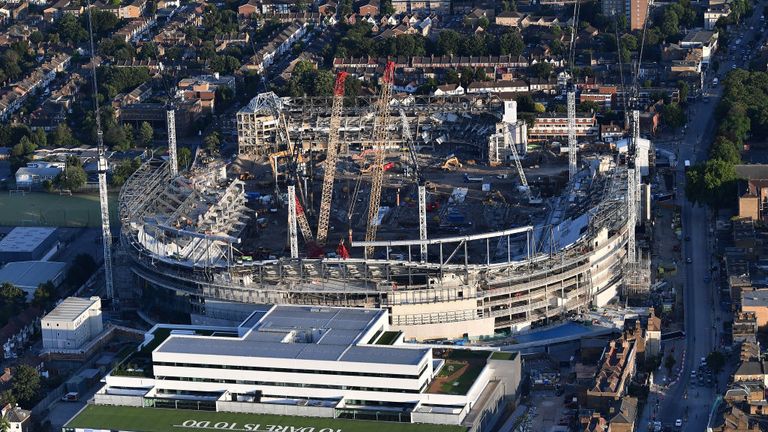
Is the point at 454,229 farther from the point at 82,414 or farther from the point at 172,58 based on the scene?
the point at 172,58

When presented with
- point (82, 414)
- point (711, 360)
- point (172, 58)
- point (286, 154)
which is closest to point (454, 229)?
point (286, 154)

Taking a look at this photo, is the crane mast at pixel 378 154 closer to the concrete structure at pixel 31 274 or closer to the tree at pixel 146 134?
the tree at pixel 146 134

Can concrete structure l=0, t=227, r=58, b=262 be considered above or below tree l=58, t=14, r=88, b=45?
below

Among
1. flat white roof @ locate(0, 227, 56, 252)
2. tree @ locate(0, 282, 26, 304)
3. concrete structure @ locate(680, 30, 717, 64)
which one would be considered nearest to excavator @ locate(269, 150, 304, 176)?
flat white roof @ locate(0, 227, 56, 252)

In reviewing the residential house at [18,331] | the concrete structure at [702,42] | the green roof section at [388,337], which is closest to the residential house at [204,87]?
the concrete structure at [702,42]

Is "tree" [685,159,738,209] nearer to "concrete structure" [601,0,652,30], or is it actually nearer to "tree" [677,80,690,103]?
"tree" [677,80,690,103]
